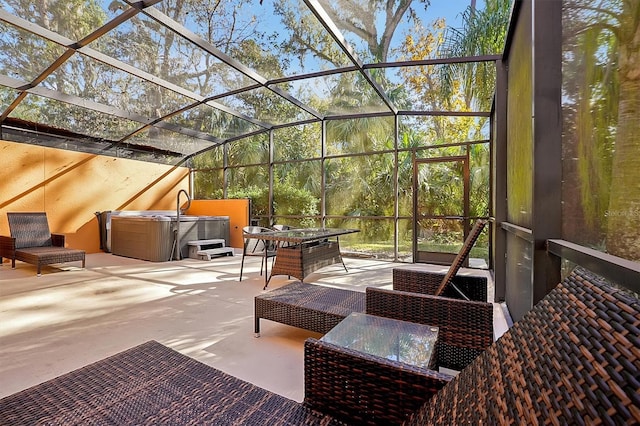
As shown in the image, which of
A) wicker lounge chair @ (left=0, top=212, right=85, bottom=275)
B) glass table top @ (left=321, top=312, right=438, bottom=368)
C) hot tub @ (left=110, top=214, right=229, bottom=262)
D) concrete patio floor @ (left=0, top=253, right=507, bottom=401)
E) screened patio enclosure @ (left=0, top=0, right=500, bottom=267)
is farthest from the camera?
hot tub @ (left=110, top=214, right=229, bottom=262)

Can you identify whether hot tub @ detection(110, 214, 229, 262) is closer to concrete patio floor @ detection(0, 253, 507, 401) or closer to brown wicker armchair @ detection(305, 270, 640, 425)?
concrete patio floor @ detection(0, 253, 507, 401)

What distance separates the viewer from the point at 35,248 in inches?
220

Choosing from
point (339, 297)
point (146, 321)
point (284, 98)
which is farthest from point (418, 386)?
point (284, 98)

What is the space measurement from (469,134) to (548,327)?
6.86 m

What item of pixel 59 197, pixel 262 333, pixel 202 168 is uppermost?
pixel 202 168

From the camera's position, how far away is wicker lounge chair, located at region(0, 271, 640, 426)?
532 millimetres

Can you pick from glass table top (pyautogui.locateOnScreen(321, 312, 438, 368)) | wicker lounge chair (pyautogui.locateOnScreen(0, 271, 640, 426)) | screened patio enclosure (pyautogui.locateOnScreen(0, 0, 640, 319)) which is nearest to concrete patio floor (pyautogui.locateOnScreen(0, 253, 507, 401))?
glass table top (pyautogui.locateOnScreen(321, 312, 438, 368))

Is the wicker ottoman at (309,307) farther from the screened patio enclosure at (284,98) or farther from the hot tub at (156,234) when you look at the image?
the hot tub at (156,234)

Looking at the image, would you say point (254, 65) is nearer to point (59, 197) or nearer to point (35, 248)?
point (35, 248)

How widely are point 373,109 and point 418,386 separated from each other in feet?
20.7

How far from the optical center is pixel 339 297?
8.75 feet

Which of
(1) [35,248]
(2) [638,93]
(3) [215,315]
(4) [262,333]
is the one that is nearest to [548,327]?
(2) [638,93]

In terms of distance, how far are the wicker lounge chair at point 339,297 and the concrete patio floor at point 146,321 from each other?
25 centimetres

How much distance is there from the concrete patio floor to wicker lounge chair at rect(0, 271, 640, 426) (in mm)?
686
